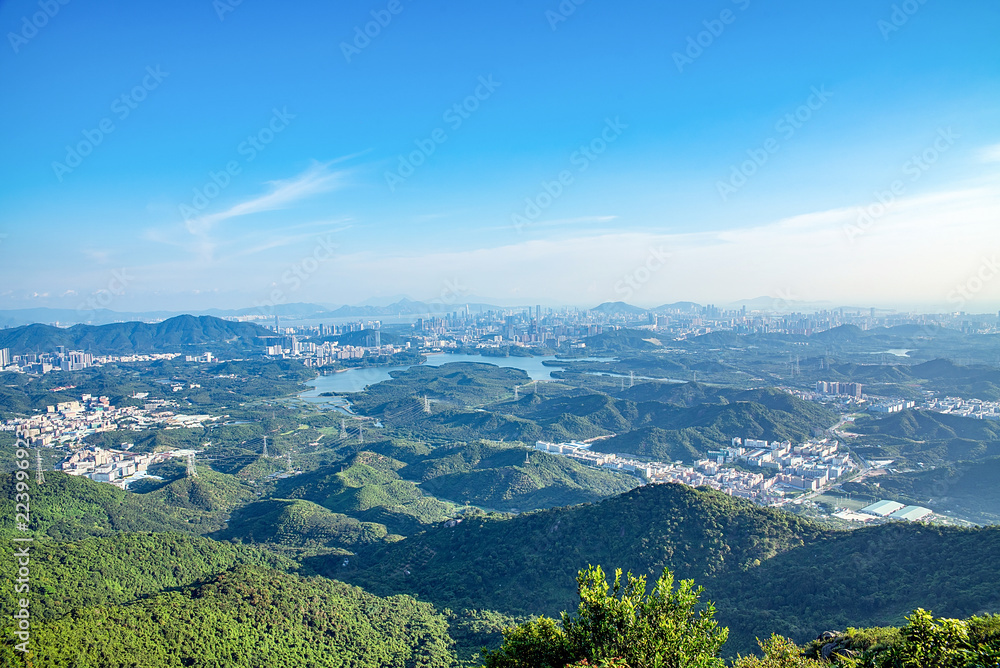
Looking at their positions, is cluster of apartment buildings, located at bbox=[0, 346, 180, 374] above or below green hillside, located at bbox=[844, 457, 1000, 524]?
above

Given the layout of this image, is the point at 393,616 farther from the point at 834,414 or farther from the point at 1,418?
the point at 1,418

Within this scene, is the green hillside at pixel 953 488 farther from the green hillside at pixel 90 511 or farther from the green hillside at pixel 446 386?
the green hillside at pixel 446 386

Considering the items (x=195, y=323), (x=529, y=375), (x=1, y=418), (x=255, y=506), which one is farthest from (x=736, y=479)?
(x=195, y=323)

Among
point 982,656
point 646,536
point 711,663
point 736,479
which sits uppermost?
point 982,656

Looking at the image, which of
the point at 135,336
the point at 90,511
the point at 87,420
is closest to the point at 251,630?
the point at 90,511

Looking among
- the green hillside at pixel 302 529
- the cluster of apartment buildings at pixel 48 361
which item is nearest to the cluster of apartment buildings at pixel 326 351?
the cluster of apartment buildings at pixel 48 361

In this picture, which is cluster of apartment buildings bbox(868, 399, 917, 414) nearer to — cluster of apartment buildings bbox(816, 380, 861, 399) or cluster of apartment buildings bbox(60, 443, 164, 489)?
cluster of apartment buildings bbox(816, 380, 861, 399)

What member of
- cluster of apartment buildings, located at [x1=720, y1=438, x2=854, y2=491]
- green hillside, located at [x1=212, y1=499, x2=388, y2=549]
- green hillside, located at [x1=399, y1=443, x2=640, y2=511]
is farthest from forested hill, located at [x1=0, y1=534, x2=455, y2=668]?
cluster of apartment buildings, located at [x1=720, y1=438, x2=854, y2=491]
